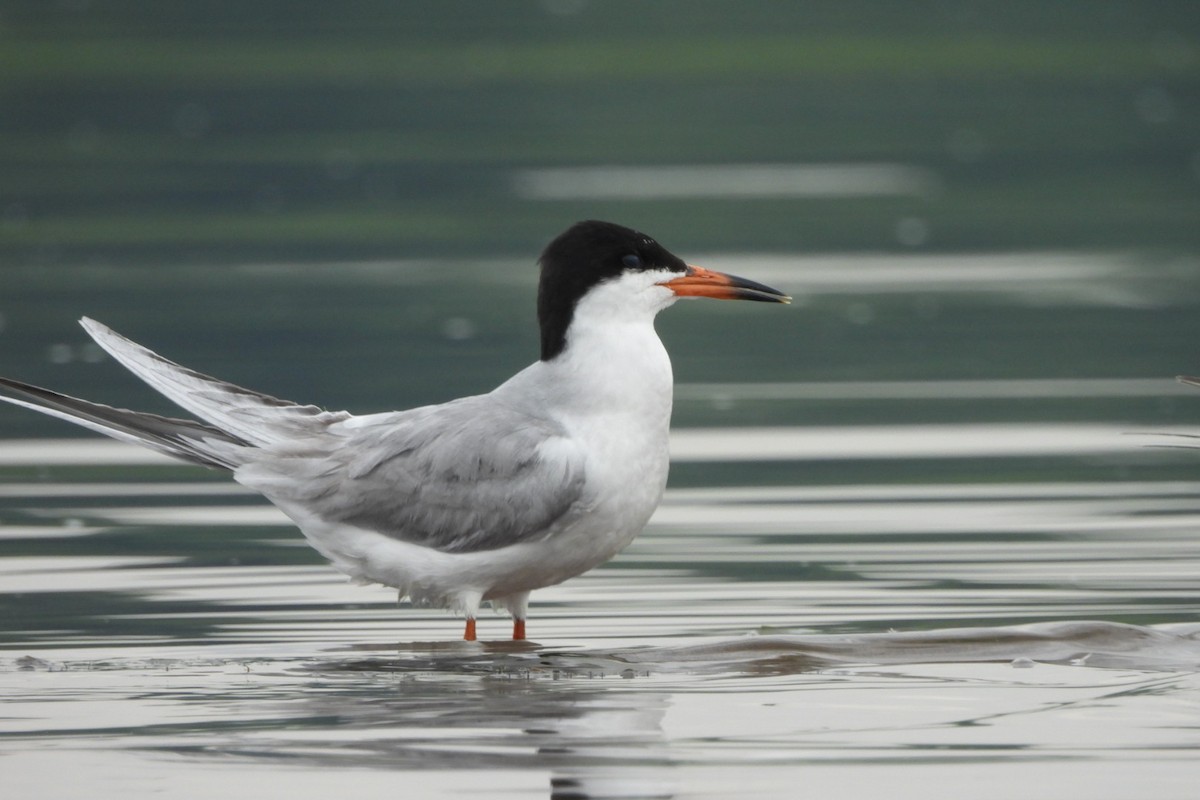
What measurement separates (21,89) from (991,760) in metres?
28.9

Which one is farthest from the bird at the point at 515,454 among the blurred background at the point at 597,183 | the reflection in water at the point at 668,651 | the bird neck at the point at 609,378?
the blurred background at the point at 597,183

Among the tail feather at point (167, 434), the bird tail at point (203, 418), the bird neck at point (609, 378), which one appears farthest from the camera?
the bird tail at point (203, 418)

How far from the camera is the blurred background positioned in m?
15.5

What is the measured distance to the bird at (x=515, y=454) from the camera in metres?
8.23

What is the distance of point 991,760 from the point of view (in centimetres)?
637

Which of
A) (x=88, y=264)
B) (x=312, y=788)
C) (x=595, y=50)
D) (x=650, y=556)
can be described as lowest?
(x=312, y=788)

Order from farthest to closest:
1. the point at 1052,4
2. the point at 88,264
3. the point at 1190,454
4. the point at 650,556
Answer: the point at 1052,4, the point at 88,264, the point at 1190,454, the point at 650,556

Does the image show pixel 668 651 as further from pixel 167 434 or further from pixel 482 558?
pixel 167 434

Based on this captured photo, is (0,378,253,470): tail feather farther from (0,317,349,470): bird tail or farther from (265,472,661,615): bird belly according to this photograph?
(265,472,661,615): bird belly

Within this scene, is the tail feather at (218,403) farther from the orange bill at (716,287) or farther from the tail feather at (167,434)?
the orange bill at (716,287)

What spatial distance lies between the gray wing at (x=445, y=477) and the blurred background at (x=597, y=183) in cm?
435

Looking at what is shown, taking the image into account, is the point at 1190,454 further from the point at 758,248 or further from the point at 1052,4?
the point at 1052,4

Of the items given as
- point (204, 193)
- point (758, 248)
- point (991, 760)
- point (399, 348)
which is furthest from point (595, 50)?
point (991, 760)

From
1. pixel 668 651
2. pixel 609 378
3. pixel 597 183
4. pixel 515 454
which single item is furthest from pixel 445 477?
pixel 597 183
